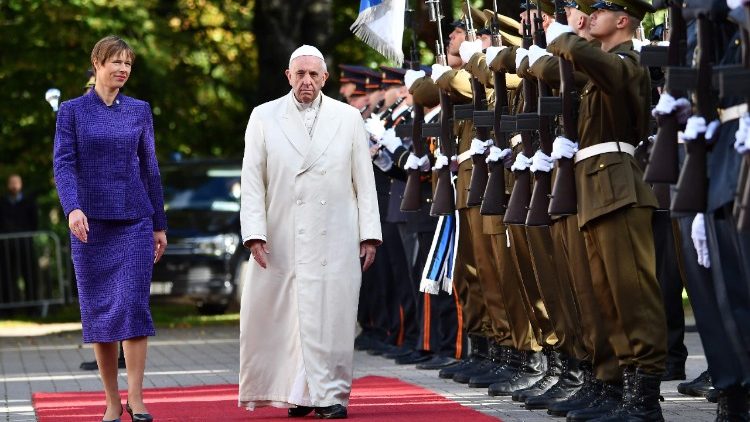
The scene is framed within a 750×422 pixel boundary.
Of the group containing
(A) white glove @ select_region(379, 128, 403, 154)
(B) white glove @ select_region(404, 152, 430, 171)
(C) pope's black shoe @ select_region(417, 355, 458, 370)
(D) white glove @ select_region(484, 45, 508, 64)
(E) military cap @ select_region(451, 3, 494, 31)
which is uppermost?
(E) military cap @ select_region(451, 3, 494, 31)

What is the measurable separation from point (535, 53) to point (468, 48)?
212cm

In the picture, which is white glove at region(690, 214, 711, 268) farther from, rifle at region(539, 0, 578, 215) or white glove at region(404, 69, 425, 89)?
white glove at region(404, 69, 425, 89)

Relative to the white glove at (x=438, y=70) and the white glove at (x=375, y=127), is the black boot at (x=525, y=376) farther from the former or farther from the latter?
the white glove at (x=375, y=127)

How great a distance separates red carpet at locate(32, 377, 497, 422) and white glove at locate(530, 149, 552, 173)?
135 cm

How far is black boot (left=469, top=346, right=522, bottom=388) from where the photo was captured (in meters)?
11.5

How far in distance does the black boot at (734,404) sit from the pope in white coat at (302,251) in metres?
2.48

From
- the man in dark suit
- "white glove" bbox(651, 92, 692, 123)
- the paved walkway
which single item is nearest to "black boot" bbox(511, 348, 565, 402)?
the paved walkway

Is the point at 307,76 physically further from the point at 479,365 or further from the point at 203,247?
the point at 203,247

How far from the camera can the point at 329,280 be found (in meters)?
10.2

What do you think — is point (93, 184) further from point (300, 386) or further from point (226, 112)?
point (226, 112)

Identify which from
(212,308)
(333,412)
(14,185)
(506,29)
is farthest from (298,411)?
(14,185)

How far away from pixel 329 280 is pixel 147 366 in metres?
5.20

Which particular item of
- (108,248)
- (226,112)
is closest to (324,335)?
(108,248)

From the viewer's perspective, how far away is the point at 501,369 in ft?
38.0
